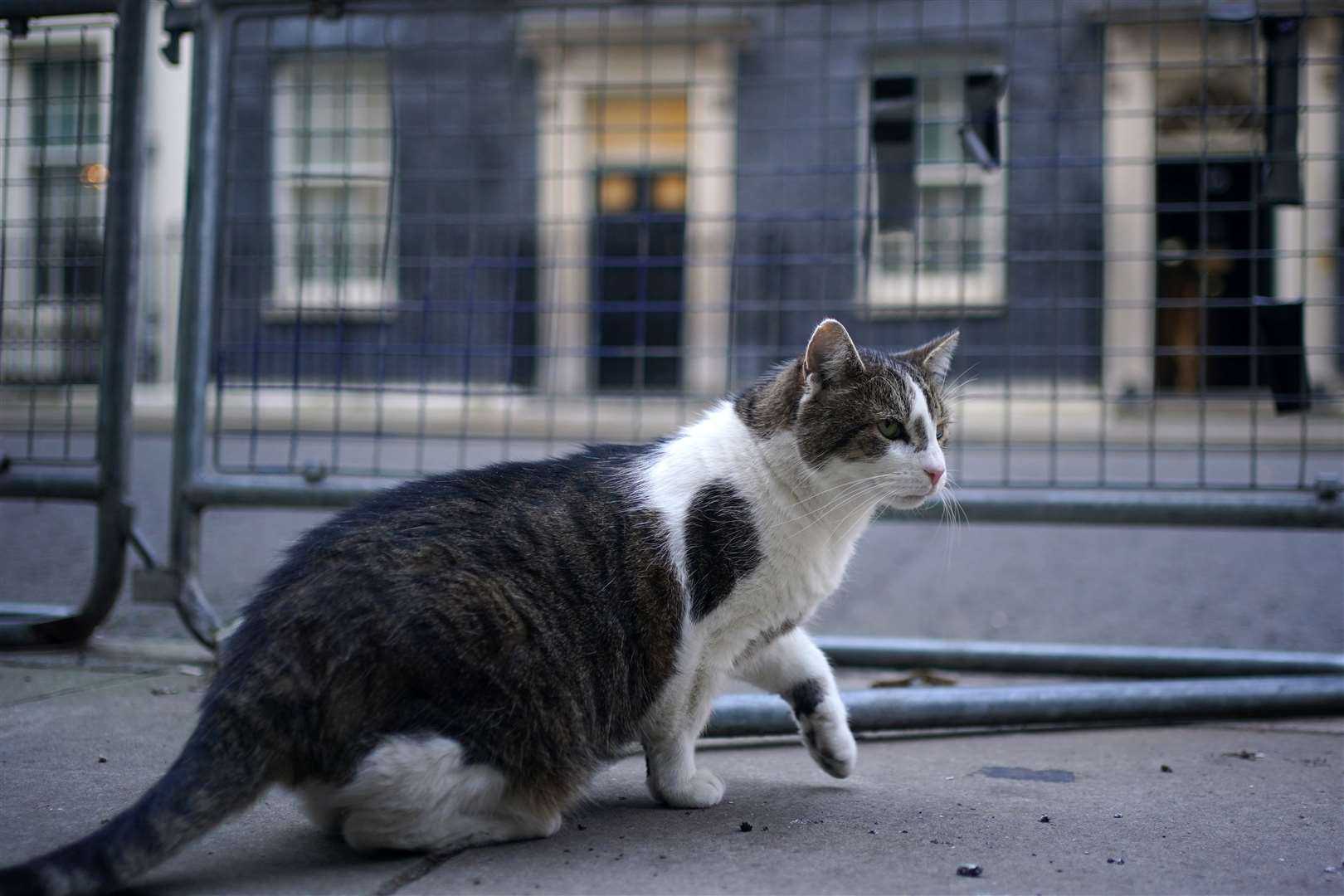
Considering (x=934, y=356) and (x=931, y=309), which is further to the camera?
(x=931, y=309)

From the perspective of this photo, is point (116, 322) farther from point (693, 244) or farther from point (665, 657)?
point (693, 244)

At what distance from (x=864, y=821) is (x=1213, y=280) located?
2.33 metres

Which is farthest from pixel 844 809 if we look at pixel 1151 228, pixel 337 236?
pixel 1151 228

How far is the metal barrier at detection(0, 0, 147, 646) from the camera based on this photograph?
3178 mm

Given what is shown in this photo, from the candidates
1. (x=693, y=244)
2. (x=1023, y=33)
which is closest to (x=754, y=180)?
(x=693, y=244)

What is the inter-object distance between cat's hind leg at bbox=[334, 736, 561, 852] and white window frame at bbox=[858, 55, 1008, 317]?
76.3 inches

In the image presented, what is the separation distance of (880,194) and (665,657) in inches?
70.2

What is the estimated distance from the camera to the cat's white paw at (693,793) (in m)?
2.08

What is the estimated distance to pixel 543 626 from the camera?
6.13ft

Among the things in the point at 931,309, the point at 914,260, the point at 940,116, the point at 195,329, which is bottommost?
the point at 195,329

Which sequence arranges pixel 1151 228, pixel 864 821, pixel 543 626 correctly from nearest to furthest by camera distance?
pixel 543 626, pixel 864 821, pixel 1151 228

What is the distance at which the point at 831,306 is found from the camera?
11.3 feet

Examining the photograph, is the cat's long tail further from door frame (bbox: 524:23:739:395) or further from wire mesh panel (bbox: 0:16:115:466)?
wire mesh panel (bbox: 0:16:115:466)

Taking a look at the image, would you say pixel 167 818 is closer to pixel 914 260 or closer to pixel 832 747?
pixel 832 747
